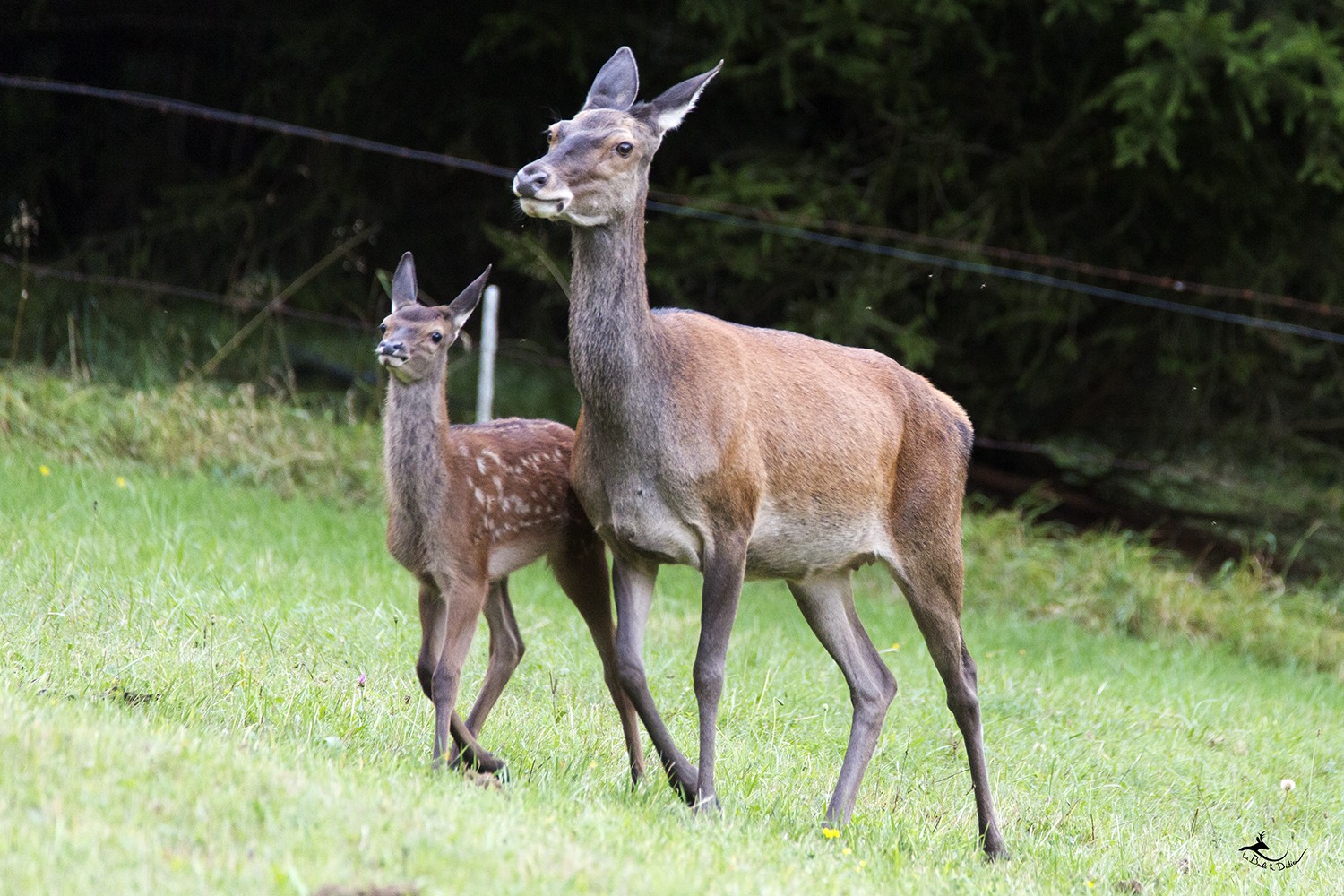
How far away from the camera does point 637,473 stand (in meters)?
5.37

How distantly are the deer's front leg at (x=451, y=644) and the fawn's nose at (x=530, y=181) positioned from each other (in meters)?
1.43

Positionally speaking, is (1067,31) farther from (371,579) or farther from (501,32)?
(371,579)

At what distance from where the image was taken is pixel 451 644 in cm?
559

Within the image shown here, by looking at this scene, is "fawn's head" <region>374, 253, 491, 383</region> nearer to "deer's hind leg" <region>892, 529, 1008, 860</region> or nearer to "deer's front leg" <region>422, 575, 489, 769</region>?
"deer's front leg" <region>422, 575, 489, 769</region>

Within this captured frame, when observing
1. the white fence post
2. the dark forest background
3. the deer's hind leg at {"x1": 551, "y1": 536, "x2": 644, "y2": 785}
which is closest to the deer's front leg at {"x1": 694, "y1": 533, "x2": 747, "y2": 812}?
the deer's hind leg at {"x1": 551, "y1": 536, "x2": 644, "y2": 785}

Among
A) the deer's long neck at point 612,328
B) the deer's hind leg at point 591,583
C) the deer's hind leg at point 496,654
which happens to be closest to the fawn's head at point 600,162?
the deer's long neck at point 612,328

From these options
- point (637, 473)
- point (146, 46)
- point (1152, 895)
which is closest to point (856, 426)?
point (637, 473)

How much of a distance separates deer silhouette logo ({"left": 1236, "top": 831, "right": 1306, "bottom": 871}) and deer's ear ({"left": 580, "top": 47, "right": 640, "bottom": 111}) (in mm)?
3490

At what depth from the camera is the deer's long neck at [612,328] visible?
5.41m

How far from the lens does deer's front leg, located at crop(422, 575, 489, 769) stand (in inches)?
216

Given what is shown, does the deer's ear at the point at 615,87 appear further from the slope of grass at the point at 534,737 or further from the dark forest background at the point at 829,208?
the dark forest background at the point at 829,208

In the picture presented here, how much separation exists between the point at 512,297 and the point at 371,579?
6.48 m

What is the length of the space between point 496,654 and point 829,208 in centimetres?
777

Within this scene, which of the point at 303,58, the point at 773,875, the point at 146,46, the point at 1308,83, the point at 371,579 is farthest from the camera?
the point at 146,46
